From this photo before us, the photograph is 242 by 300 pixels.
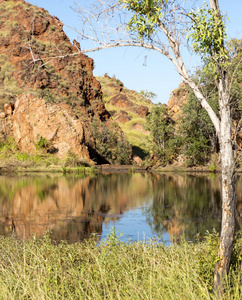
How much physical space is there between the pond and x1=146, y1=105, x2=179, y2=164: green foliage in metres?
21.9

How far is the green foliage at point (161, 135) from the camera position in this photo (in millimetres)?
46812

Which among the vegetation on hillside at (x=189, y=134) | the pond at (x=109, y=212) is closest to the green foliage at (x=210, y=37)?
the pond at (x=109, y=212)

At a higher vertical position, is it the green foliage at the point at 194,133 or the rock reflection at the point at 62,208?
the green foliage at the point at 194,133

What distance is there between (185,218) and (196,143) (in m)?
28.9

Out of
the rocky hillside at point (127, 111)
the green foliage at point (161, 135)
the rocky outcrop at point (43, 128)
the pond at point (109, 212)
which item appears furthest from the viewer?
the rocky hillside at point (127, 111)

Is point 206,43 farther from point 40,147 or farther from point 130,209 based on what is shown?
point 40,147

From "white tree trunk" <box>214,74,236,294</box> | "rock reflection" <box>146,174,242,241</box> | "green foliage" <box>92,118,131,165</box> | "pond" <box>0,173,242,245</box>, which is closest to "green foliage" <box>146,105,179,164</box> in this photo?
"green foliage" <box>92,118,131,165</box>

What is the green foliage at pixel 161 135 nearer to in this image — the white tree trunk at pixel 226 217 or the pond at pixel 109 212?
the pond at pixel 109 212

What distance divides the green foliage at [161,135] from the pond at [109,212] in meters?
21.9

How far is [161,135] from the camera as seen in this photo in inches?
1868

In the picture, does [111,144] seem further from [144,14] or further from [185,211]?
[144,14]

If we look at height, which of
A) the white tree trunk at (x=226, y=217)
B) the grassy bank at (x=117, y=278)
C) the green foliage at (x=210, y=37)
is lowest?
the grassy bank at (x=117, y=278)

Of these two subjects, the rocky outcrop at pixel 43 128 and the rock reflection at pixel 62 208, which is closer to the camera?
the rock reflection at pixel 62 208

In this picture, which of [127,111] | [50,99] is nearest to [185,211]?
[50,99]
